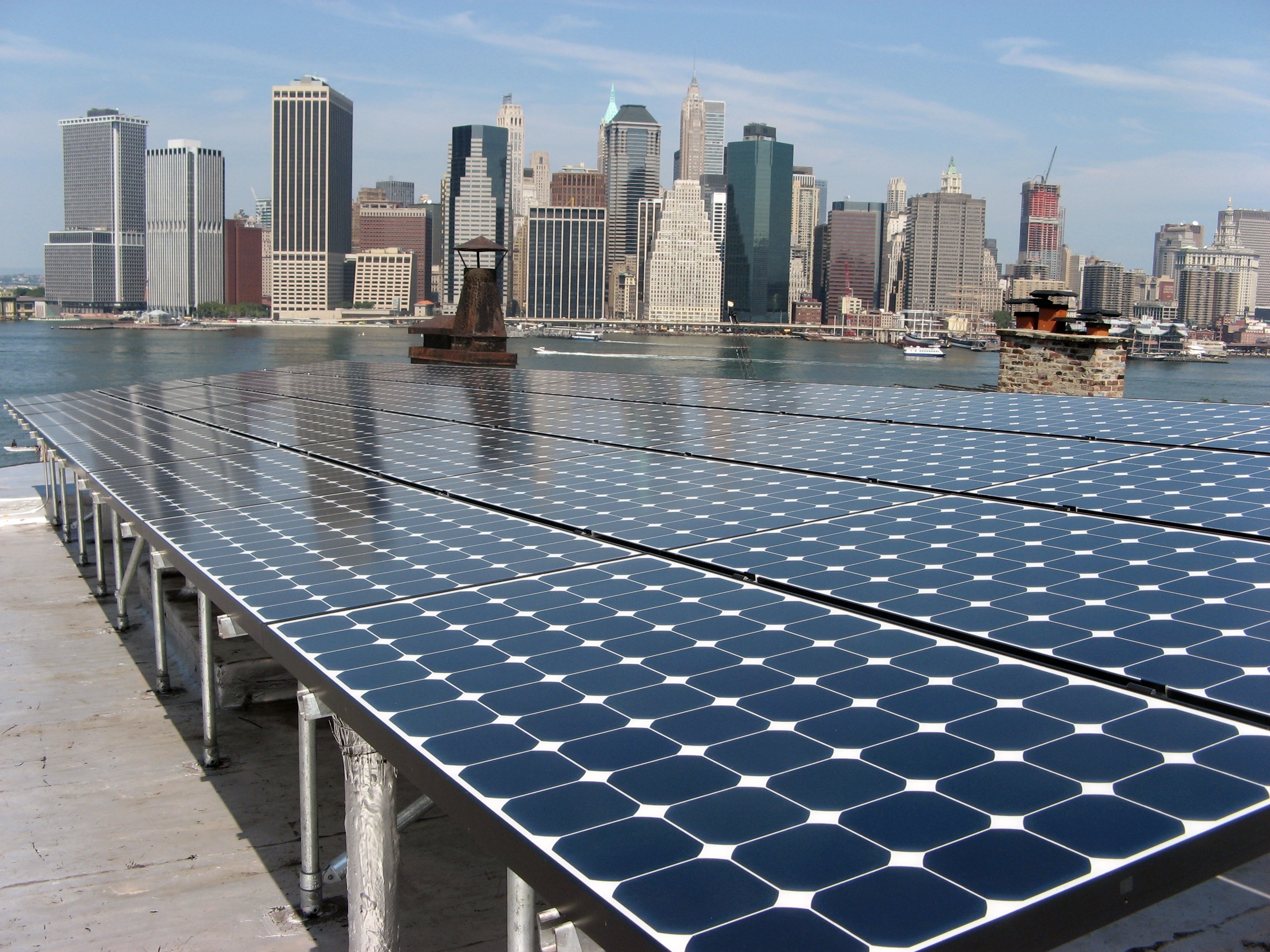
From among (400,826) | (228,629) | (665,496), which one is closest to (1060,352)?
(665,496)

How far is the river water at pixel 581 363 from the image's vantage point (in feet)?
356

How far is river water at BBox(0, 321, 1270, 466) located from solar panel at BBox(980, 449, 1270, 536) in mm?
75301

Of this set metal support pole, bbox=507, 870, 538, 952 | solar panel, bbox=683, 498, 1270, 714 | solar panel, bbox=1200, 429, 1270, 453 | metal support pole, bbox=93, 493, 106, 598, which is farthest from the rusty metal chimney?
metal support pole, bbox=507, 870, 538, 952

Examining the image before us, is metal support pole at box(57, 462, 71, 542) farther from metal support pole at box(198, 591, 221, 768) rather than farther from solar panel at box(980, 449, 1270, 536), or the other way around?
solar panel at box(980, 449, 1270, 536)

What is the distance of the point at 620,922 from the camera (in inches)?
128

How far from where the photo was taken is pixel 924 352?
17012 cm

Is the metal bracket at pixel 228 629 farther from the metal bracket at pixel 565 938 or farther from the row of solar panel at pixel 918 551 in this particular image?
the metal bracket at pixel 565 938

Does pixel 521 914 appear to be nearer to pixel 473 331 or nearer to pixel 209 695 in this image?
pixel 209 695

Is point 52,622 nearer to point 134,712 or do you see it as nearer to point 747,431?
point 134,712

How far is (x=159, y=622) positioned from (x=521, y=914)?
377 inches

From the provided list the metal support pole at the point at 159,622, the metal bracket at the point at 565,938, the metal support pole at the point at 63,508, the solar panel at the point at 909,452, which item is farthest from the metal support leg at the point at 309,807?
the metal support pole at the point at 63,508

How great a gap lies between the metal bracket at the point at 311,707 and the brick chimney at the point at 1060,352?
20.6 meters

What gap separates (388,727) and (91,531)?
858 inches

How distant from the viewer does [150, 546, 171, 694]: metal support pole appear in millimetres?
10867
